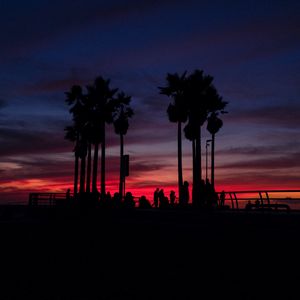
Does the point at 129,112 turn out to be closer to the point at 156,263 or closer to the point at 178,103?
the point at 178,103

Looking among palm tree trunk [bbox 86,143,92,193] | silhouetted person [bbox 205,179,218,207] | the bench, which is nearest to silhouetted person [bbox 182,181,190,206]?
silhouetted person [bbox 205,179,218,207]

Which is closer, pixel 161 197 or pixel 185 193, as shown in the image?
pixel 185 193

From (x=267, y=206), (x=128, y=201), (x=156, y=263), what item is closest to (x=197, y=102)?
(x=128, y=201)

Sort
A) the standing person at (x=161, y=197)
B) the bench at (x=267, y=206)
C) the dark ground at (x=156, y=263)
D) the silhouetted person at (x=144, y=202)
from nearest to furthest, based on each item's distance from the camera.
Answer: the dark ground at (x=156, y=263) < the bench at (x=267, y=206) < the standing person at (x=161, y=197) < the silhouetted person at (x=144, y=202)

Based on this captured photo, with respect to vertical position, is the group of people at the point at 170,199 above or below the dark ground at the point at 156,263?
above

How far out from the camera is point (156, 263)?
1155 cm

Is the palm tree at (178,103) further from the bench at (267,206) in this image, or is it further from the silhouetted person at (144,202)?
the bench at (267,206)

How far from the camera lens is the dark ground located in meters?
8.80

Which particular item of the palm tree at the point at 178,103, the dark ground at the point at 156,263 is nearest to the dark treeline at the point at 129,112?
the palm tree at the point at 178,103

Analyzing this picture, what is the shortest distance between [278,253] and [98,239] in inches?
262

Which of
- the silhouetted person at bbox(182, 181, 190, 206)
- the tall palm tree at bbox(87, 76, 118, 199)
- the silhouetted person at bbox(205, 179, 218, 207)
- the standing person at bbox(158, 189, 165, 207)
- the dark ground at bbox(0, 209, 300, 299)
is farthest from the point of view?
the tall palm tree at bbox(87, 76, 118, 199)

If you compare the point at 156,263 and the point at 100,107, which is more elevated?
the point at 100,107

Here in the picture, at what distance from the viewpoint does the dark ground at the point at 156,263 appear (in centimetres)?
880

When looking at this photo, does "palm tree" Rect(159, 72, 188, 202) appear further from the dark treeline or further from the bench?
the bench
